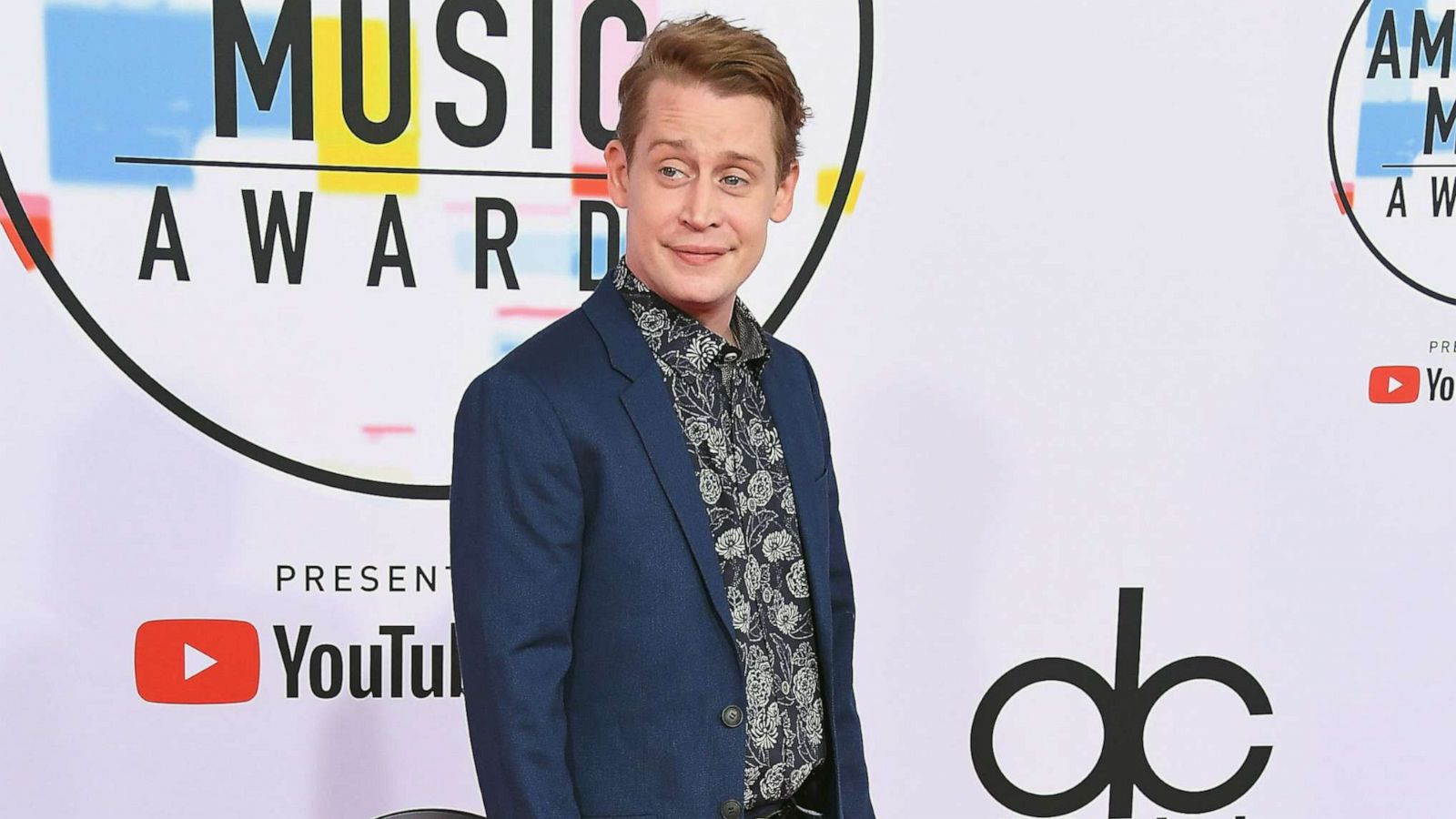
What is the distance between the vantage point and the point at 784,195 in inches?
49.1

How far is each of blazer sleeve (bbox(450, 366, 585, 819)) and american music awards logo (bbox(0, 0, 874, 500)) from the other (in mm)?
927

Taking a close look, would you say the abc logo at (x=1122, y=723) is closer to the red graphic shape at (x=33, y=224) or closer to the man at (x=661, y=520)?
the man at (x=661, y=520)

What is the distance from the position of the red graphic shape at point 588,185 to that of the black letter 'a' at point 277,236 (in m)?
0.40

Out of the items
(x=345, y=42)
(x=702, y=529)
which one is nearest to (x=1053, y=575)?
(x=702, y=529)

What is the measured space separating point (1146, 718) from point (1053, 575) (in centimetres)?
33

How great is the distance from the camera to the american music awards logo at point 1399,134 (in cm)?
216

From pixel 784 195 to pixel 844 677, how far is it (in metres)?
0.51

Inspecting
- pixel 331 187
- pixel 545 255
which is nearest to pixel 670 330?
pixel 545 255

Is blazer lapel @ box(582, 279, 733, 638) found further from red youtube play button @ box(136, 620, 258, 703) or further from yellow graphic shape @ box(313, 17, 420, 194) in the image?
red youtube play button @ box(136, 620, 258, 703)

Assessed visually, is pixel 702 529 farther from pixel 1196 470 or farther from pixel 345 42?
pixel 1196 470

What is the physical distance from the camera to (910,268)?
2082 millimetres

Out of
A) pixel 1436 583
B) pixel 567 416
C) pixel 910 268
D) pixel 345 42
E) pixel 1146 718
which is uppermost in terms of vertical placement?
pixel 345 42

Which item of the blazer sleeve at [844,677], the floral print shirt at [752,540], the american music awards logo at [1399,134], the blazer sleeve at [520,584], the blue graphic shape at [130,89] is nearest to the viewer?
the blazer sleeve at [520,584]

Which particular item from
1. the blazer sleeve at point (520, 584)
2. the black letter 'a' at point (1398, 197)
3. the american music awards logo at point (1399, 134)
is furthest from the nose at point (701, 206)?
the black letter 'a' at point (1398, 197)
